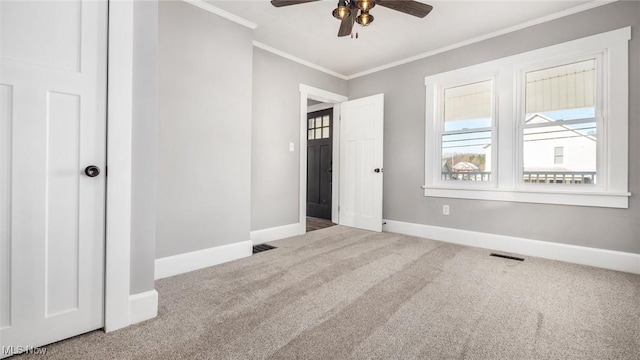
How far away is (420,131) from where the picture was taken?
3945 mm

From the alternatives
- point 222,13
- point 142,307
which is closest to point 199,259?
point 142,307

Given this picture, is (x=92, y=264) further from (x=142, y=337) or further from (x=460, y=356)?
(x=460, y=356)

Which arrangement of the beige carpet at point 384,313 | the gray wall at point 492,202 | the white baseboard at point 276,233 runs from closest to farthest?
the beige carpet at point 384,313 → the gray wall at point 492,202 → the white baseboard at point 276,233

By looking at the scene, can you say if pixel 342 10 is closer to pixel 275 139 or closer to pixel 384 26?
pixel 384 26

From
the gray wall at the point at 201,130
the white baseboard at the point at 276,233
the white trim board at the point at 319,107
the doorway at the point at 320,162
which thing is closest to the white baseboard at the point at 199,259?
the gray wall at the point at 201,130

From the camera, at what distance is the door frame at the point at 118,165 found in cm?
154

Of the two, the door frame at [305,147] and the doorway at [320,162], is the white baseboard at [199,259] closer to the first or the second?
the door frame at [305,147]

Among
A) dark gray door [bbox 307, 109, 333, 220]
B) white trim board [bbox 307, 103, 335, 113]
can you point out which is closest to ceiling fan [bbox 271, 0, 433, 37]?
white trim board [bbox 307, 103, 335, 113]

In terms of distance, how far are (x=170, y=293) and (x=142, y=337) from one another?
59 centimetres

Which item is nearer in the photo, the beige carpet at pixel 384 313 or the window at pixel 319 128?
the beige carpet at pixel 384 313

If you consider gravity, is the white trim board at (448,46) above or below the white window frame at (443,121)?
above

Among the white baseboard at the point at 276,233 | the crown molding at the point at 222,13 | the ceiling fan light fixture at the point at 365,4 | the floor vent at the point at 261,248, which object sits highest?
the crown molding at the point at 222,13

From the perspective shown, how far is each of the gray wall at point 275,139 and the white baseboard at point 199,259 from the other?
55cm

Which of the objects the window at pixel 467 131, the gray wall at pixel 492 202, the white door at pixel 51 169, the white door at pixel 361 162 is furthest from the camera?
the white door at pixel 361 162
